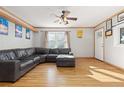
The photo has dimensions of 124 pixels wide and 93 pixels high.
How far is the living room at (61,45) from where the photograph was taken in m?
3.83

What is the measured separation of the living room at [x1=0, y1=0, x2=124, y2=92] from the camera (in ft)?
12.6

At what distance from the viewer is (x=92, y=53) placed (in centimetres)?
1017

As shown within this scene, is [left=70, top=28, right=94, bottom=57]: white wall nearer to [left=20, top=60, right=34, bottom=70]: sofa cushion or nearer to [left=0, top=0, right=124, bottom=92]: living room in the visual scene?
[left=0, top=0, right=124, bottom=92]: living room

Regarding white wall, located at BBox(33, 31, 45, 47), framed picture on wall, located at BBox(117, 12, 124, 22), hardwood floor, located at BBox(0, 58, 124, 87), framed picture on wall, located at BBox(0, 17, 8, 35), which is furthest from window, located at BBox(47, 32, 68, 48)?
hardwood floor, located at BBox(0, 58, 124, 87)

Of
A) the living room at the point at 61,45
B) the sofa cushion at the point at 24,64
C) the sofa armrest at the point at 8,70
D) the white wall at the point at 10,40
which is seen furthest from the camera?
the white wall at the point at 10,40

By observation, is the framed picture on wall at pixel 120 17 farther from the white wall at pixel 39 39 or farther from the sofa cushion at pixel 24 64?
the white wall at pixel 39 39

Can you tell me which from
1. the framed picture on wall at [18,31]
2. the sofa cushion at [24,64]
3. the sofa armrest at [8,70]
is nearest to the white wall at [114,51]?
the sofa cushion at [24,64]

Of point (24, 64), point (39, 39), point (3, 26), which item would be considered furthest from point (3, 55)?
point (39, 39)

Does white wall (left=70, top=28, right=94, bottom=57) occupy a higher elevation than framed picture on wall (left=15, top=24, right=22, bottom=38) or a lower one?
lower

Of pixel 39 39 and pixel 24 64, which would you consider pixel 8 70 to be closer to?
pixel 24 64
